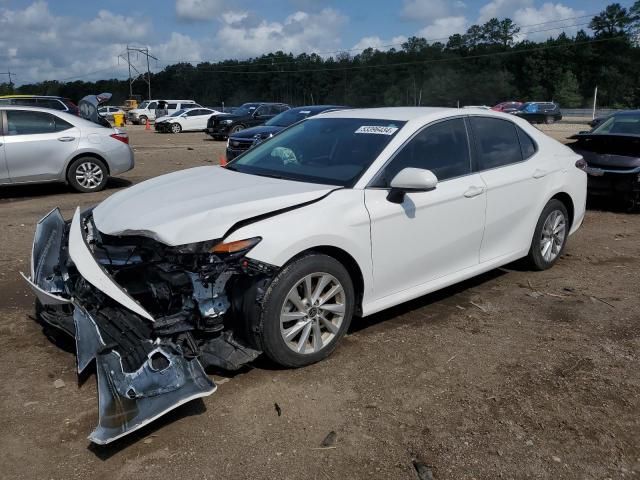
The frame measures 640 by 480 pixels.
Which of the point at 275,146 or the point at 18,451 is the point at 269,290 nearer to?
the point at 18,451

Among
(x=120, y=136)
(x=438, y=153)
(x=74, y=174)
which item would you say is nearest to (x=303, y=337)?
(x=438, y=153)

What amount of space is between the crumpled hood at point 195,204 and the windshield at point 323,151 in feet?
0.67

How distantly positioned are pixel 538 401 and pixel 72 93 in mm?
136714

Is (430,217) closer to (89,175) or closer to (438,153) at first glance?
(438,153)

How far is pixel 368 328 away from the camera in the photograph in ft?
14.9

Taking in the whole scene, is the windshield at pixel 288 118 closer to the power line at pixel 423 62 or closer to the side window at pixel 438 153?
the side window at pixel 438 153

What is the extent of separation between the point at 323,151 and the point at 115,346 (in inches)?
86.3

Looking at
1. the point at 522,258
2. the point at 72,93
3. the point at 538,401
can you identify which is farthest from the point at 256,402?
the point at 72,93

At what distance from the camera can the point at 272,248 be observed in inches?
139

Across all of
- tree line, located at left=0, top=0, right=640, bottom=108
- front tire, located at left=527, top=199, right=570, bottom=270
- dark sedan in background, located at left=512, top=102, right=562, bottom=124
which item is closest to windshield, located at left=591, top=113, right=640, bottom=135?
front tire, located at left=527, top=199, right=570, bottom=270

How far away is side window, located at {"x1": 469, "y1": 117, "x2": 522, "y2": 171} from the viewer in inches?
197

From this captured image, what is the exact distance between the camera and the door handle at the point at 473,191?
4.69 m

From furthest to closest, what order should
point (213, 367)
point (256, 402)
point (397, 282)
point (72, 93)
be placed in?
point (72, 93)
point (397, 282)
point (213, 367)
point (256, 402)

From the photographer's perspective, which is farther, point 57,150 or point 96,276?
point 57,150
